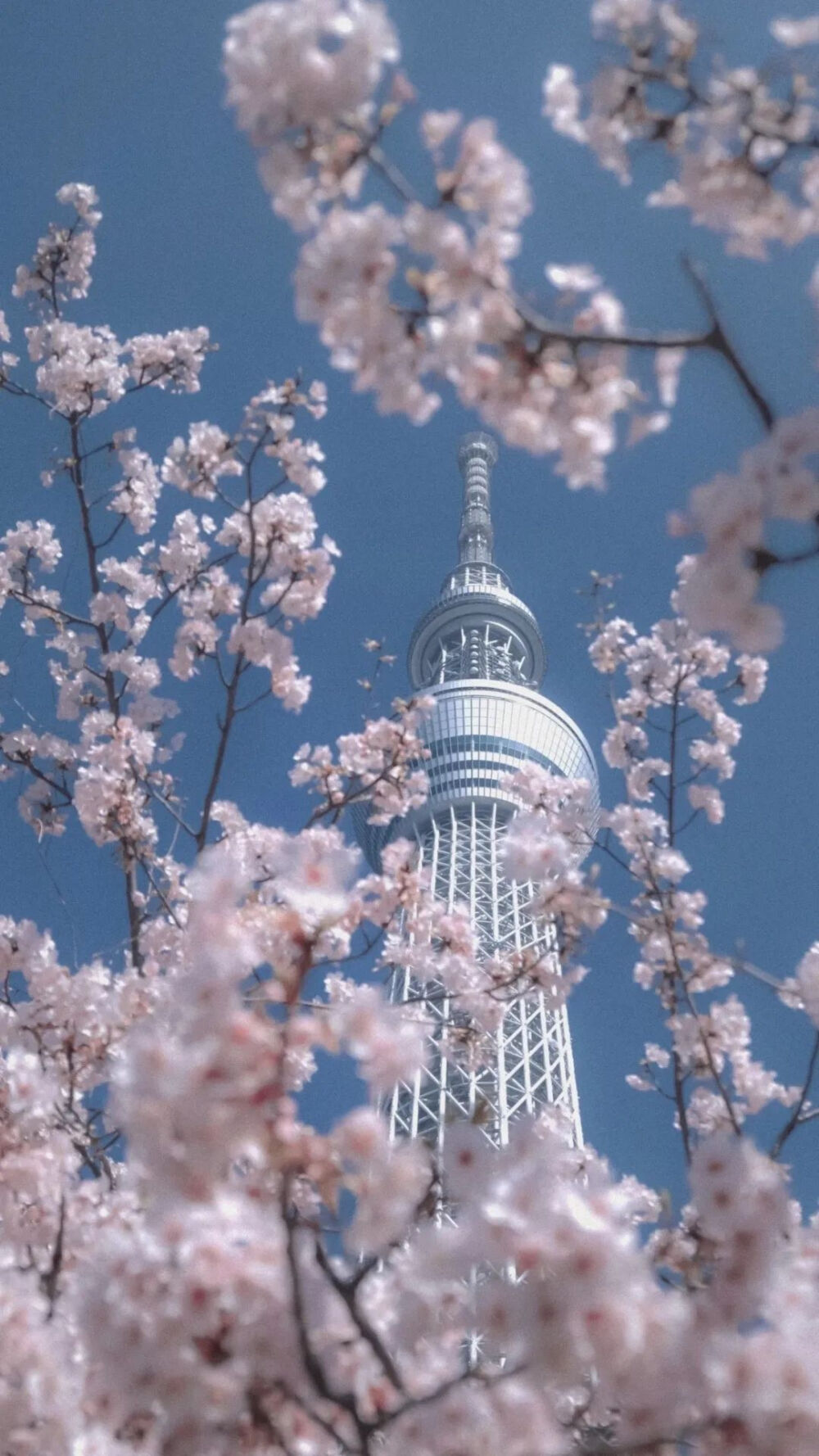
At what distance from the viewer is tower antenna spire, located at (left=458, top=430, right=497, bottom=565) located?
6327 cm

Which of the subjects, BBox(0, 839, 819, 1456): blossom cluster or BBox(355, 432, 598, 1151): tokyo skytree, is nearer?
BBox(0, 839, 819, 1456): blossom cluster

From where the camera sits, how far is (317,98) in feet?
8.03

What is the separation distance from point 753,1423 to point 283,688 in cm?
429

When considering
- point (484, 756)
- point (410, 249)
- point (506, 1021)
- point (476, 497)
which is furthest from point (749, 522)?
point (476, 497)

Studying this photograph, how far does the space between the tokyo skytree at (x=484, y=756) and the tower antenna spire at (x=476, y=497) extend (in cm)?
6

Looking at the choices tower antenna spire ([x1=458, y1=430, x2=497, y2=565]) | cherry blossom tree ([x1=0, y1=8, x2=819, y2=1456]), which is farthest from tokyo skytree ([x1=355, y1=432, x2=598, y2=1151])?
cherry blossom tree ([x1=0, y1=8, x2=819, y2=1456])

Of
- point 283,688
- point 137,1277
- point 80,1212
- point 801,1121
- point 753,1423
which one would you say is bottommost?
point 753,1423

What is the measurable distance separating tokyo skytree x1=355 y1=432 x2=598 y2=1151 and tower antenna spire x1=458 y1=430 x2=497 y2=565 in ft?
0.19

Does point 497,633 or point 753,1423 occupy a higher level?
point 497,633

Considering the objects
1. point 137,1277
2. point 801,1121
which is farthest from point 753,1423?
point 801,1121

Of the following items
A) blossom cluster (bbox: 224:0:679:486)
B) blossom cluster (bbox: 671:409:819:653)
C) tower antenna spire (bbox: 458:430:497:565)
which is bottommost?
blossom cluster (bbox: 671:409:819:653)

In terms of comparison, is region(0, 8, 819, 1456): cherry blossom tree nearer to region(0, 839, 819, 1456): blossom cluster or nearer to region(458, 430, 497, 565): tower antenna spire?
region(0, 839, 819, 1456): blossom cluster

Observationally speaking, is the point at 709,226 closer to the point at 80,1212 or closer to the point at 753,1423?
the point at 753,1423

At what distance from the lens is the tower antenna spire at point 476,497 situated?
208 ft
